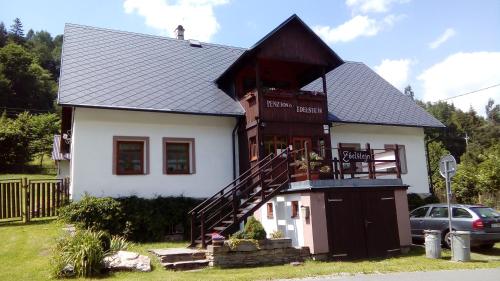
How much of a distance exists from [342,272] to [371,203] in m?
3.82

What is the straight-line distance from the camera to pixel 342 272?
10.8 metres

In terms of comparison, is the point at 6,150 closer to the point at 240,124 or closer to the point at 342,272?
the point at 240,124

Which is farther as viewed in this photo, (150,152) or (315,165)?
(150,152)

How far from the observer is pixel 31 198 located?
1634cm

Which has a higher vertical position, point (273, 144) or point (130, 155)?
point (273, 144)

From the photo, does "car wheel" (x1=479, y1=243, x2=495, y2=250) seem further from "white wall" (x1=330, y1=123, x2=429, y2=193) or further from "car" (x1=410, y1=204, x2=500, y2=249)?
"white wall" (x1=330, y1=123, x2=429, y2=193)

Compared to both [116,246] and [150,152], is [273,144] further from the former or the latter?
[116,246]

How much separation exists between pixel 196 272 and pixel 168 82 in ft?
31.8

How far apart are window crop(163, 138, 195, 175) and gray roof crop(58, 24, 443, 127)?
129 cm

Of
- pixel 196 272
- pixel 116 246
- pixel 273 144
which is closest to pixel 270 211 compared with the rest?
pixel 273 144

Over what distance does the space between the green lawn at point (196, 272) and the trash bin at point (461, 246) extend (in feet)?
0.97

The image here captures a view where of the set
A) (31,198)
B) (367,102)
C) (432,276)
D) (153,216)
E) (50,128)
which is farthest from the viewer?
(50,128)

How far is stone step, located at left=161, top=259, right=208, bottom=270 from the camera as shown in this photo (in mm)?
11203

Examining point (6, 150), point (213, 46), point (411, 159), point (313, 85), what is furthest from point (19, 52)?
point (411, 159)
